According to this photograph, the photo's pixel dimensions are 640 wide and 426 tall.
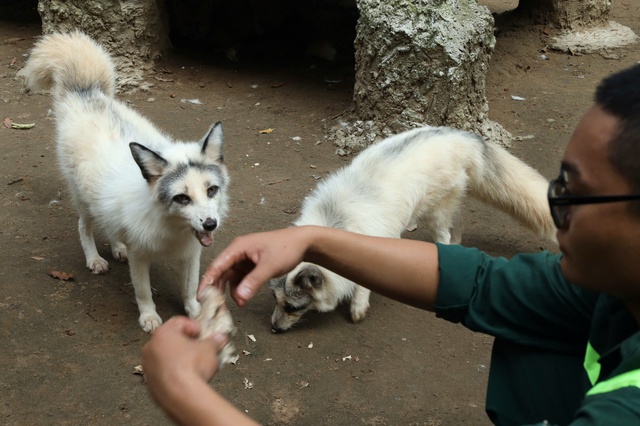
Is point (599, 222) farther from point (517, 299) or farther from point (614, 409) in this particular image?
point (517, 299)

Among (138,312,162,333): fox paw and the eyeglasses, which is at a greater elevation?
the eyeglasses

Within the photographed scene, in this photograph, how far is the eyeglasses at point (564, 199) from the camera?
1.29 metres

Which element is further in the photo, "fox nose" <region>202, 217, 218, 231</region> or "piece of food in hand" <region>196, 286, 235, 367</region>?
A: "fox nose" <region>202, 217, 218, 231</region>

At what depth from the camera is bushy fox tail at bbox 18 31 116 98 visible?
4.49 meters

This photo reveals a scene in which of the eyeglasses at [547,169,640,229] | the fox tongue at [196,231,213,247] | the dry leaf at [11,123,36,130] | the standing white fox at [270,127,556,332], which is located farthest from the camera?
the dry leaf at [11,123,36,130]

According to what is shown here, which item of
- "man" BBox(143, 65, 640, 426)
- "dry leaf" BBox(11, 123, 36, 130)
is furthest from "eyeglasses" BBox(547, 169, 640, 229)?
"dry leaf" BBox(11, 123, 36, 130)

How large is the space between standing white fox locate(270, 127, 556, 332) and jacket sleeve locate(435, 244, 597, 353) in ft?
6.49

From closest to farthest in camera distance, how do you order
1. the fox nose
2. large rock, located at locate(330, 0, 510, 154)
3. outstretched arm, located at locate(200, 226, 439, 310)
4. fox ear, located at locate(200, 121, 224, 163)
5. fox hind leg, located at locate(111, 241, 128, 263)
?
outstretched arm, located at locate(200, 226, 439, 310) < the fox nose < fox ear, located at locate(200, 121, 224, 163) < fox hind leg, located at locate(111, 241, 128, 263) < large rock, located at locate(330, 0, 510, 154)

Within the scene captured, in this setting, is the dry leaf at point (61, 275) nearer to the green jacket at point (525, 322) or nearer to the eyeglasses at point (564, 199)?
the green jacket at point (525, 322)

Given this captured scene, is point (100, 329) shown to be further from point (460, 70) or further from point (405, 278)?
point (460, 70)

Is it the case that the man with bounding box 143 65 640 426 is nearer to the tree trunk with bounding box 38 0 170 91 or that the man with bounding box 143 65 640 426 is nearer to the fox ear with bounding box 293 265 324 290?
the fox ear with bounding box 293 265 324 290

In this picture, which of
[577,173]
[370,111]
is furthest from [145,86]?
[577,173]

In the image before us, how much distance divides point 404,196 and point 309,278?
0.83 m

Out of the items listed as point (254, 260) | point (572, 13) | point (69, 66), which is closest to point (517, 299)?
point (254, 260)
